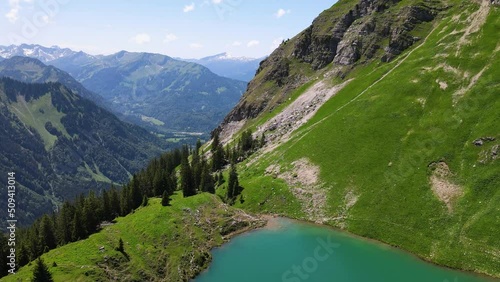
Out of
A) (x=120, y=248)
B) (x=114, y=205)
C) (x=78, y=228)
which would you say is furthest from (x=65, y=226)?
(x=120, y=248)

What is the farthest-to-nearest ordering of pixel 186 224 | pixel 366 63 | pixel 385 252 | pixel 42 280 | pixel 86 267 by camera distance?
pixel 366 63 < pixel 186 224 < pixel 385 252 < pixel 86 267 < pixel 42 280

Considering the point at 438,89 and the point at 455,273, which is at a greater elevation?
the point at 438,89

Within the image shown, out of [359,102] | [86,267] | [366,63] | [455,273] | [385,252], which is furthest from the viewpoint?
[366,63]

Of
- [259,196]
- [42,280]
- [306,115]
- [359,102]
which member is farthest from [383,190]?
[42,280]

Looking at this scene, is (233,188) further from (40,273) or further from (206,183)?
(40,273)

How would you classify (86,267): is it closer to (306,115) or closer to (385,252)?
(385,252)

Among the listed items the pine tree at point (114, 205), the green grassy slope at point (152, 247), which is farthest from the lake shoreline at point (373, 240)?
the pine tree at point (114, 205)

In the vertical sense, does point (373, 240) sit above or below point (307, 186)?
below
